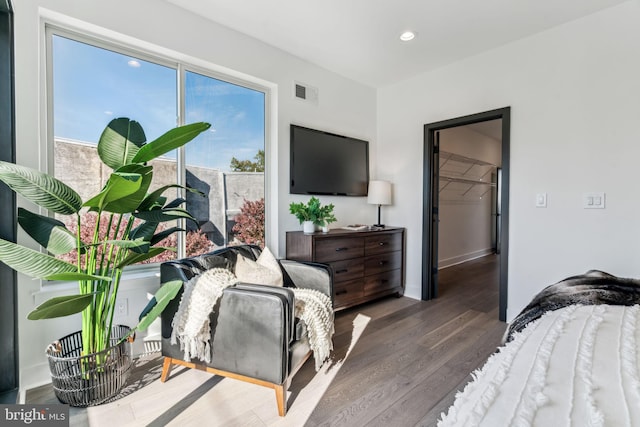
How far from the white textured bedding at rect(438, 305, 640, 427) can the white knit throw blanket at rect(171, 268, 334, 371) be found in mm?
1101

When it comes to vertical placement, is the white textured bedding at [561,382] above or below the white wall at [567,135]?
below

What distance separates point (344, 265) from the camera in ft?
10.1

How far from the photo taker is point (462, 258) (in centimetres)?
567

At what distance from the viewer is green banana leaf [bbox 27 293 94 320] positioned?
1337 mm

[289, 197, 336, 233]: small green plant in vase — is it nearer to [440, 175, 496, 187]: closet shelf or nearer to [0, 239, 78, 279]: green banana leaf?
[0, 239, 78, 279]: green banana leaf

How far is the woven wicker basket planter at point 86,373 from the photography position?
1568mm

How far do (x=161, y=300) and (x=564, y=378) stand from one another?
1.76 metres

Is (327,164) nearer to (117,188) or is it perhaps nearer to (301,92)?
(301,92)

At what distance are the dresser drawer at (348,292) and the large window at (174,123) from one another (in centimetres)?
92

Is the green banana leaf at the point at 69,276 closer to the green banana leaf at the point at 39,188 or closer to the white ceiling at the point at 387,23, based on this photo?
the green banana leaf at the point at 39,188

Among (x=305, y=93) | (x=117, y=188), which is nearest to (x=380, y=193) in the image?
(x=305, y=93)

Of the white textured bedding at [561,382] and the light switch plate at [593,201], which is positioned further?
the light switch plate at [593,201]

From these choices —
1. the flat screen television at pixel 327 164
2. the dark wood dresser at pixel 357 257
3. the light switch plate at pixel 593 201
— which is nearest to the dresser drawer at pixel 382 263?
the dark wood dresser at pixel 357 257

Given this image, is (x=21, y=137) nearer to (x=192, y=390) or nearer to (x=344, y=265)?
(x=192, y=390)
